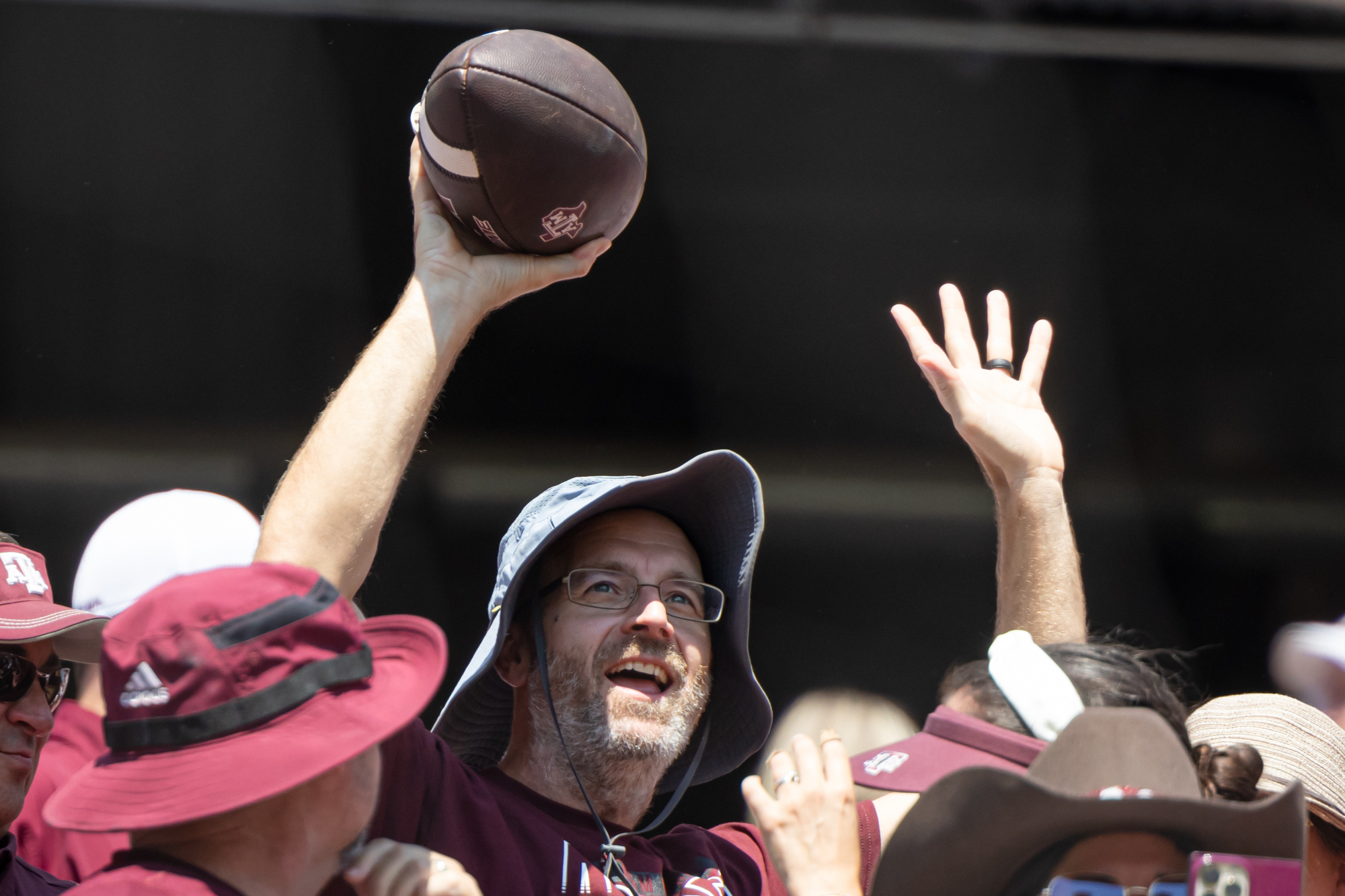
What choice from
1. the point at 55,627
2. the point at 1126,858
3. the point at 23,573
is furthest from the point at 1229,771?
the point at 23,573

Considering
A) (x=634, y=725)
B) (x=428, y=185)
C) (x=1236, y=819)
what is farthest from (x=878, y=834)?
(x=428, y=185)

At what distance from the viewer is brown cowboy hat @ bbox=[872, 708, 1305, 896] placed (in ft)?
4.33

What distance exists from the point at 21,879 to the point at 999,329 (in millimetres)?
1987

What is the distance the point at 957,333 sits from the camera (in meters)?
2.60

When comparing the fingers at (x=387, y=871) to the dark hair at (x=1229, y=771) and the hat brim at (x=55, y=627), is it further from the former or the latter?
the dark hair at (x=1229, y=771)

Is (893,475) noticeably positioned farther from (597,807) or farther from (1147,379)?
(597,807)

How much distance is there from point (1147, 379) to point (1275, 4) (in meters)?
1.26

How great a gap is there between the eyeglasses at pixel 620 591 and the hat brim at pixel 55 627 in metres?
0.70

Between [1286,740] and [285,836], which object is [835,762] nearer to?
[285,836]

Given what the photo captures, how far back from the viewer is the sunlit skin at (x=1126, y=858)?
1.37m

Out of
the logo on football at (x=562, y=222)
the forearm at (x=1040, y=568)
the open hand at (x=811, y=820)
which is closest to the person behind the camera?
the open hand at (x=811, y=820)

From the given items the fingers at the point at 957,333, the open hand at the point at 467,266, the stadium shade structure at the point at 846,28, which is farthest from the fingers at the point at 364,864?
the stadium shade structure at the point at 846,28

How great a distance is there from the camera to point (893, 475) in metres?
4.59

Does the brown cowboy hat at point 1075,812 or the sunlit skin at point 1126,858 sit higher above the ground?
the brown cowboy hat at point 1075,812
